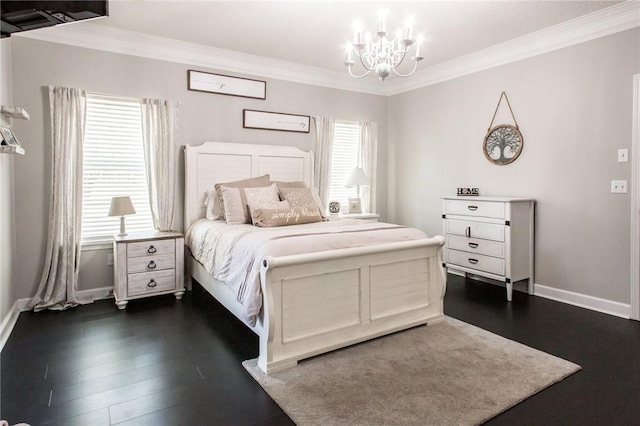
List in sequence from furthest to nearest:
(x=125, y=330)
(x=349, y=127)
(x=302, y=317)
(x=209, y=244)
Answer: (x=349, y=127), (x=209, y=244), (x=125, y=330), (x=302, y=317)

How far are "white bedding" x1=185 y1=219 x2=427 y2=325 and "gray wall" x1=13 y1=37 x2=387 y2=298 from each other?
4.11 feet

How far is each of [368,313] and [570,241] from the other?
2.32m

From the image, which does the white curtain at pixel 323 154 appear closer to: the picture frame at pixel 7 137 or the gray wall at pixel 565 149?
the gray wall at pixel 565 149

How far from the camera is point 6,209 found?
304cm

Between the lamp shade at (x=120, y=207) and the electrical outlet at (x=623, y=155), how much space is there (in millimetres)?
4368

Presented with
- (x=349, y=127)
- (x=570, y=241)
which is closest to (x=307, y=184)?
(x=349, y=127)

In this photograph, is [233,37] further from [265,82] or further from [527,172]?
[527,172]

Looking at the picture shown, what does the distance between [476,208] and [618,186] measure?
1.19 m

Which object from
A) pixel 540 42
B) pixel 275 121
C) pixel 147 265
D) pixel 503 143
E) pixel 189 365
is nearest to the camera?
pixel 189 365

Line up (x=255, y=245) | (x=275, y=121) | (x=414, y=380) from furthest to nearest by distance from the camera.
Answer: (x=275, y=121), (x=255, y=245), (x=414, y=380)

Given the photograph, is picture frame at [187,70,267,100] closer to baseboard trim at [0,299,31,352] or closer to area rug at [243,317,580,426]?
baseboard trim at [0,299,31,352]

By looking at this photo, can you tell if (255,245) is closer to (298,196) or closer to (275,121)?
(298,196)

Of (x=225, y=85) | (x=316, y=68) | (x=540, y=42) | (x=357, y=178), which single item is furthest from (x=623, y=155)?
(x=225, y=85)

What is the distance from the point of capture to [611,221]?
334cm
